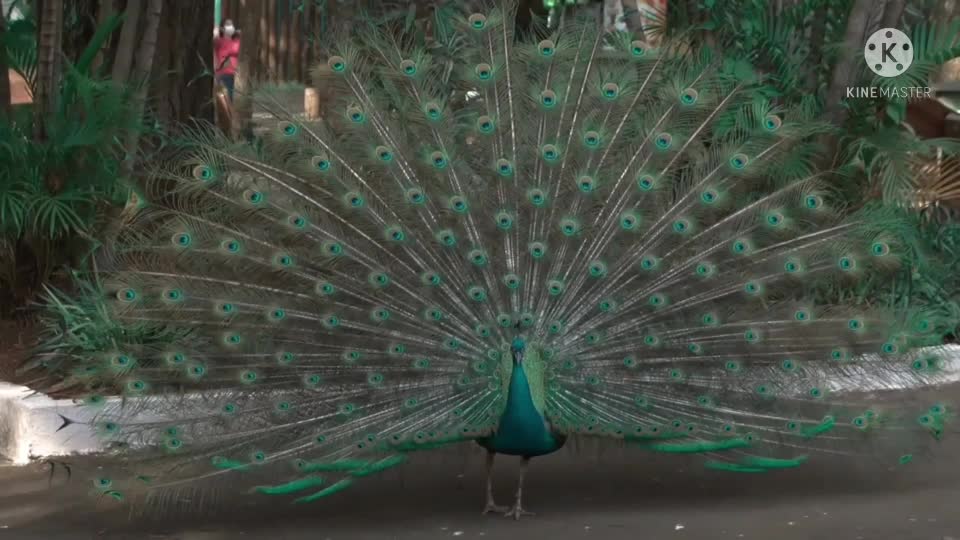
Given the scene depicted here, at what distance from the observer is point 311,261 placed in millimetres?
6328

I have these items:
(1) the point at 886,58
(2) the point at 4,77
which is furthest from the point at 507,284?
(1) the point at 886,58

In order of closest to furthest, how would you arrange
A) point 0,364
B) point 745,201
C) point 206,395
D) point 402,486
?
point 206,395 → point 745,201 → point 402,486 → point 0,364

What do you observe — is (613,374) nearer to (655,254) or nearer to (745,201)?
(655,254)

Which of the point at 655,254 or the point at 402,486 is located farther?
the point at 402,486

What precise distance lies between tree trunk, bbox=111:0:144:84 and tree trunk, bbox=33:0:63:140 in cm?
36

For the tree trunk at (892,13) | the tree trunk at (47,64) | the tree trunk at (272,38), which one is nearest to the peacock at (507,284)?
the tree trunk at (47,64)

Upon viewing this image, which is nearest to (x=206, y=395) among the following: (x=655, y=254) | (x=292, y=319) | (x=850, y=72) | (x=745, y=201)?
(x=292, y=319)

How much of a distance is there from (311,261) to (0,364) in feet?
10.7

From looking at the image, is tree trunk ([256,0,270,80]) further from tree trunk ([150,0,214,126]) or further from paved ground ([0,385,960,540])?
paved ground ([0,385,960,540])

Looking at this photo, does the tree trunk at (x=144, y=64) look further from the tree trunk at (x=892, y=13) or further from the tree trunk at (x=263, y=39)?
the tree trunk at (x=892, y=13)

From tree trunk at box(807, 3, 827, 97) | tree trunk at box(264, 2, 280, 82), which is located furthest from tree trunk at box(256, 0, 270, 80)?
tree trunk at box(807, 3, 827, 97)

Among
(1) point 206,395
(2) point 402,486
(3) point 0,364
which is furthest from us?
(3) point 0,364

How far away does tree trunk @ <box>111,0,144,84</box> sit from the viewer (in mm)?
8805

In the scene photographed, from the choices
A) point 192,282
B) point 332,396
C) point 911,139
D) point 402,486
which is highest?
point 911,139
